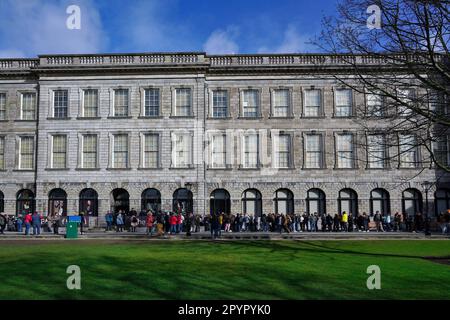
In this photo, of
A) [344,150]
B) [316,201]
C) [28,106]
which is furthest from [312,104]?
[28,106]

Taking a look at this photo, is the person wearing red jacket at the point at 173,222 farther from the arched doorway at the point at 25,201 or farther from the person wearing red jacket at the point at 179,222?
the arched doorway at the point at 25,201

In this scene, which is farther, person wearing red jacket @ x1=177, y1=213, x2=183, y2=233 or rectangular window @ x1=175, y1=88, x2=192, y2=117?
rectangular window @ x1=175, y1=88, x2=192, y2=117

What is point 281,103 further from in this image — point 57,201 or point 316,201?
point 57,201

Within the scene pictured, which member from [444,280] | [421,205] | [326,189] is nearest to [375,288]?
[444,280]

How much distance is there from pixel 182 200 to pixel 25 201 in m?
13.5

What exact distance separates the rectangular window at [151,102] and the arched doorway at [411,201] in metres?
21.8

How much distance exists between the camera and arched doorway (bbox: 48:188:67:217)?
3781 cm

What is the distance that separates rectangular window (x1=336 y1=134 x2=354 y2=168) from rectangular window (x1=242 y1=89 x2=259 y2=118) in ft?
23.8

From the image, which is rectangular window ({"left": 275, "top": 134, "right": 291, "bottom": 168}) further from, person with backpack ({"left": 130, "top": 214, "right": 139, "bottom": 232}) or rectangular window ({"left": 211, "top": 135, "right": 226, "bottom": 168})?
person with backpack ({"left": 130, "top": 214, "right": 139, "bottom": 232})

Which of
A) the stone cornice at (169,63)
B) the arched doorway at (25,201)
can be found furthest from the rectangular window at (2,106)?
the arched doorway at (25,201)

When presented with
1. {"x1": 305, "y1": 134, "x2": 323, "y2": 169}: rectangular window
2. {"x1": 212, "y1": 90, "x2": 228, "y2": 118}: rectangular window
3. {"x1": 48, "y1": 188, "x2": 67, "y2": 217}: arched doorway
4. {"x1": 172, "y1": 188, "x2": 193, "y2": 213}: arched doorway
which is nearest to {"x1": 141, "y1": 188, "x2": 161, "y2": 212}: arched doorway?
{"x1": 172, "y1": 188, "x2": 193, "y2": 213}: arched doorway
